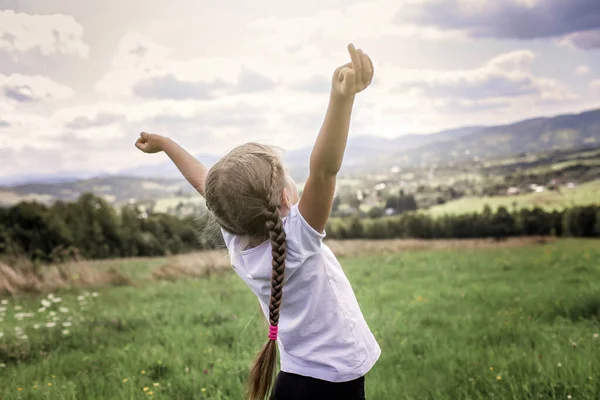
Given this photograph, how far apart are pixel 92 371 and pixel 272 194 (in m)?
3.22

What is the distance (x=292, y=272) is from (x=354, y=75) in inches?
27.9

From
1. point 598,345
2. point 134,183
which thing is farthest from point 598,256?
point 134,183

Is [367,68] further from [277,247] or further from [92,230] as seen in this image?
[92,230]

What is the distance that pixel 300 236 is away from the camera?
5.50 ft

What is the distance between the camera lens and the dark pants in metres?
1.86

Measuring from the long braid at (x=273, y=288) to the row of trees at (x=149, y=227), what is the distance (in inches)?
361

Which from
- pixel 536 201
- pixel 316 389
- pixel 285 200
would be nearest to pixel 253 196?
pixel 285 200

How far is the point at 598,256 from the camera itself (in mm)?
9297

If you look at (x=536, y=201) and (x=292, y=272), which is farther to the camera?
(x=536, y=201)

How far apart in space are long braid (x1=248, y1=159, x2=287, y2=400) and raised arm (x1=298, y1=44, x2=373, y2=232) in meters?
0.13

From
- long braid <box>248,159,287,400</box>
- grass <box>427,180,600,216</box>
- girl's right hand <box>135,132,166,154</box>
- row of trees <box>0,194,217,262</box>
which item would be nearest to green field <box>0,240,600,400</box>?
long braid <box>248,159,287,400</box>

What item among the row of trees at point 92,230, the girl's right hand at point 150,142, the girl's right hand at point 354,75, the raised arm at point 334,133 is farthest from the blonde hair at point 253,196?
the row of trees at point 92,230

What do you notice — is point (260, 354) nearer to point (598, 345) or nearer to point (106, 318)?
point (598, 345)

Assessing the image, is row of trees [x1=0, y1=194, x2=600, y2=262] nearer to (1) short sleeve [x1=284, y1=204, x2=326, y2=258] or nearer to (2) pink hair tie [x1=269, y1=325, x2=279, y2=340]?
(2) pink hair tie [x1=269, y1=325, x2=279, y2=340]
